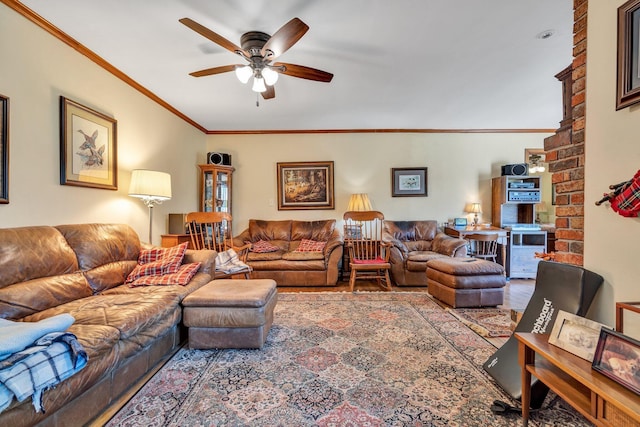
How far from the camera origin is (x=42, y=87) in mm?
2152

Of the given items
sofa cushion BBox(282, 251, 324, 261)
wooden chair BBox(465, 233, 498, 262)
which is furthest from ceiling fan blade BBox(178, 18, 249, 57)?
wooden chair BBox(465, 233, 498, 262)

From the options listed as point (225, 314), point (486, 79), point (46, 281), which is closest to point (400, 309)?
point (225, 314)

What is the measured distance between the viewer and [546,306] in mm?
1472

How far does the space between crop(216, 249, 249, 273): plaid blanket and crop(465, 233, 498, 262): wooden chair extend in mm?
3408

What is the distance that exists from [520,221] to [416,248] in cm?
205

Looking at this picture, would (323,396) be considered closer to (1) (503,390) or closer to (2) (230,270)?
(1) (503,390)

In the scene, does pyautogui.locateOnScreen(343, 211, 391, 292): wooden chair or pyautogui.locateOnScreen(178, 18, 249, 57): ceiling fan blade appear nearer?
pyautogui.locateOnScreen(178, 18, 249, 57): ceiling fan blade

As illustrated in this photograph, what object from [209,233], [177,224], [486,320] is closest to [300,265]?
[209,233]

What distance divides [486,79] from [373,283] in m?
2.94

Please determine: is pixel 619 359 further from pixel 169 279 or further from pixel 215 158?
pixel 215 158

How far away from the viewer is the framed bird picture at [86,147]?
232 centimetres

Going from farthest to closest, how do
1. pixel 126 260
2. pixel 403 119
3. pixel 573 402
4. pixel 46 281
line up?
pixel 403 119 → pixel 126 260 → pixel 46 281 → pixel 573 402

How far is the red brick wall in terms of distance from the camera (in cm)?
144

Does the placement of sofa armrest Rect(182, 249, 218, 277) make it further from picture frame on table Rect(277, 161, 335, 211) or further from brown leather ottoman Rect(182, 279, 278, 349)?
picture frame on table Rect(277, 161, 335, 211)
